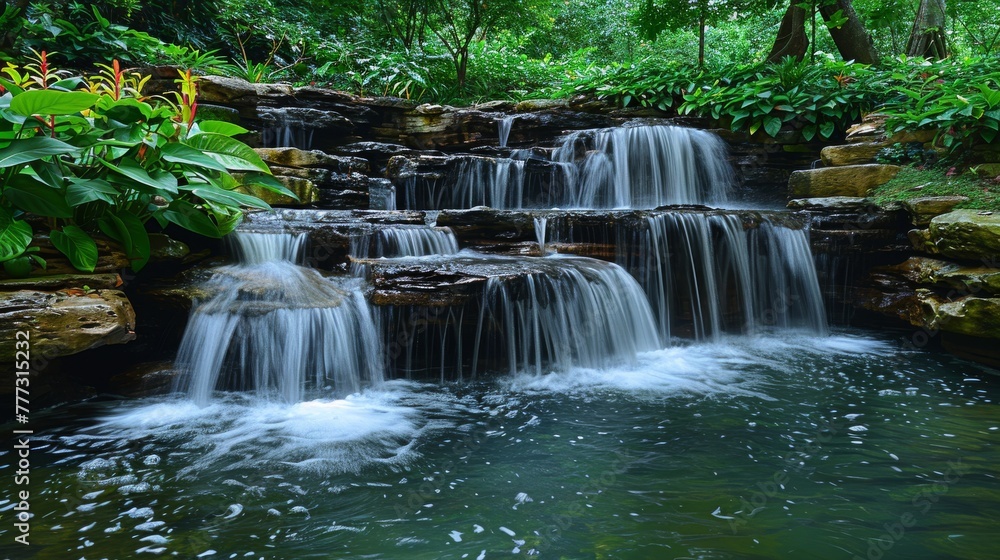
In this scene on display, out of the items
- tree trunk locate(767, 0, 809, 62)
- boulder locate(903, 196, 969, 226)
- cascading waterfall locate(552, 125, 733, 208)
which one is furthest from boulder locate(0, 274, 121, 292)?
tree trunk locate(767, 0, 809, 62)

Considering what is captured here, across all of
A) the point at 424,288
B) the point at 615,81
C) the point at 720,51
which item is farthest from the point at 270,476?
the point at 720,51

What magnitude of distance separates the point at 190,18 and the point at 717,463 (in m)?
13.2

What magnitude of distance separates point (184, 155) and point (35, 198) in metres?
0.97

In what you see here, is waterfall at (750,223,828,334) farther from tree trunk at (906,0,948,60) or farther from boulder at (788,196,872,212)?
tree trunk at (906,0,948,60)

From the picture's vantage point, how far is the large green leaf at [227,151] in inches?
183

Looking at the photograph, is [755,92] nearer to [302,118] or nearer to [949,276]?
[949,276]

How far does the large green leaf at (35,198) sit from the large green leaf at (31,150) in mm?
299

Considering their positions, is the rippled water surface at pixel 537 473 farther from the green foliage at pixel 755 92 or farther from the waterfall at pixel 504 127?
the waterfall at pixel 504 127

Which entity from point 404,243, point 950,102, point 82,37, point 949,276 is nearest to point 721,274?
point 949,276

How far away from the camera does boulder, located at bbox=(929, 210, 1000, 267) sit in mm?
5182

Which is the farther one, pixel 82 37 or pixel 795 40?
pixel 795 40

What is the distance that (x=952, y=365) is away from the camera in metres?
5.52

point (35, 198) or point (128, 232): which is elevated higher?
point (35, 198)

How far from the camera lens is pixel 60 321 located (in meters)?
3.82
